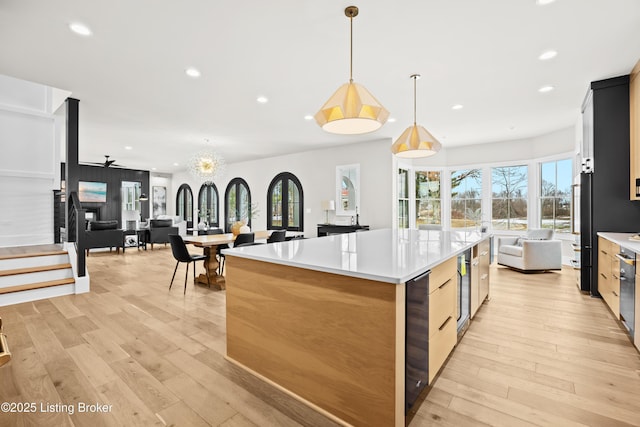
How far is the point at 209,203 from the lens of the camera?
11477 millimetres

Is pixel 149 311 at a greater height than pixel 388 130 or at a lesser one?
lesser

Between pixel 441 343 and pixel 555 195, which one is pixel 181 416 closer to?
pixel 441 343

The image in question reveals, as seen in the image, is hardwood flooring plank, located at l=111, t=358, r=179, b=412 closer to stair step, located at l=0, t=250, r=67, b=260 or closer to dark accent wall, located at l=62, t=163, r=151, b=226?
stair step, located at l=0, t=250, r=67, b=260

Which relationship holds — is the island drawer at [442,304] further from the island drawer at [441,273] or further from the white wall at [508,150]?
the white wall at [508,150]

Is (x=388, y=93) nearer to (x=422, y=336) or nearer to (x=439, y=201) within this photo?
(x=422, y=336)

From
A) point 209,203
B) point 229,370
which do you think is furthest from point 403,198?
point 209,203

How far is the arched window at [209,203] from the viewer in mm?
11078

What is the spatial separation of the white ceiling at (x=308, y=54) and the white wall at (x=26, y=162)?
45.9 inches

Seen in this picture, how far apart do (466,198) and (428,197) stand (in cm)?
93

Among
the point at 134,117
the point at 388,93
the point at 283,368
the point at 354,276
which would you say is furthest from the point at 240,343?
the point at 134,117

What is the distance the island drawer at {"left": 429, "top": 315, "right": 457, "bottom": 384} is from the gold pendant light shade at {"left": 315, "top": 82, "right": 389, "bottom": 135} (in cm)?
152

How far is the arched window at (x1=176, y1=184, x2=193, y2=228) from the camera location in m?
12.3

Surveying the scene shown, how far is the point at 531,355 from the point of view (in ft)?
7.77

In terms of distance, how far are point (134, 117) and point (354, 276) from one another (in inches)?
215
